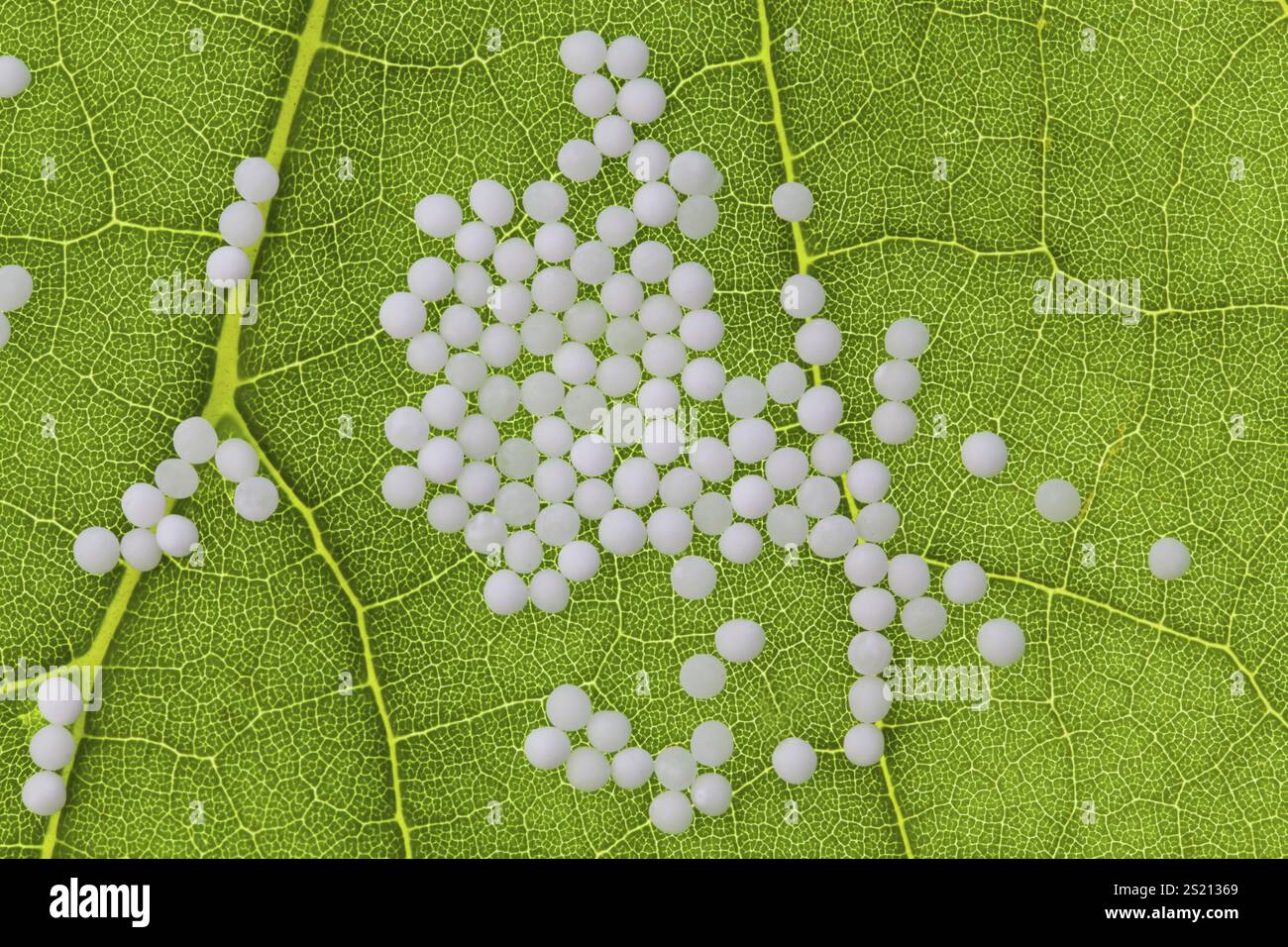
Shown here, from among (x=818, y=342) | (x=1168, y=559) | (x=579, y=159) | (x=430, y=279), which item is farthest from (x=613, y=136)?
(x=1168, y=559)

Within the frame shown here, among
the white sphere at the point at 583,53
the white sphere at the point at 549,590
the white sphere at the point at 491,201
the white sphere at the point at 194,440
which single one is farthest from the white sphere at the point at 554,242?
the white sphere at the point at 194,440

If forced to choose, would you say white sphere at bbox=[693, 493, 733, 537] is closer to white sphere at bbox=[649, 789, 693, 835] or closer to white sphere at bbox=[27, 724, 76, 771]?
white sphere at bbox=[649, 789, 693, 835]

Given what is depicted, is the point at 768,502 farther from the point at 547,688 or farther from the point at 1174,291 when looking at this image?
the point at 1174,291

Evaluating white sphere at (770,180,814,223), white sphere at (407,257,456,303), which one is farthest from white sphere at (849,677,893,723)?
white sphere at (407,257,456,303)

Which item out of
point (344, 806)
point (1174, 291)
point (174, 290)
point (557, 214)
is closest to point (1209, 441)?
point (1174, 291)

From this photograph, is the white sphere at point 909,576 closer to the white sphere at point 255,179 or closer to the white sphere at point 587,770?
the white sphere at point 587,770

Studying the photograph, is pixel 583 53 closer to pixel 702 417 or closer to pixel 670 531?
pixel 702 417
